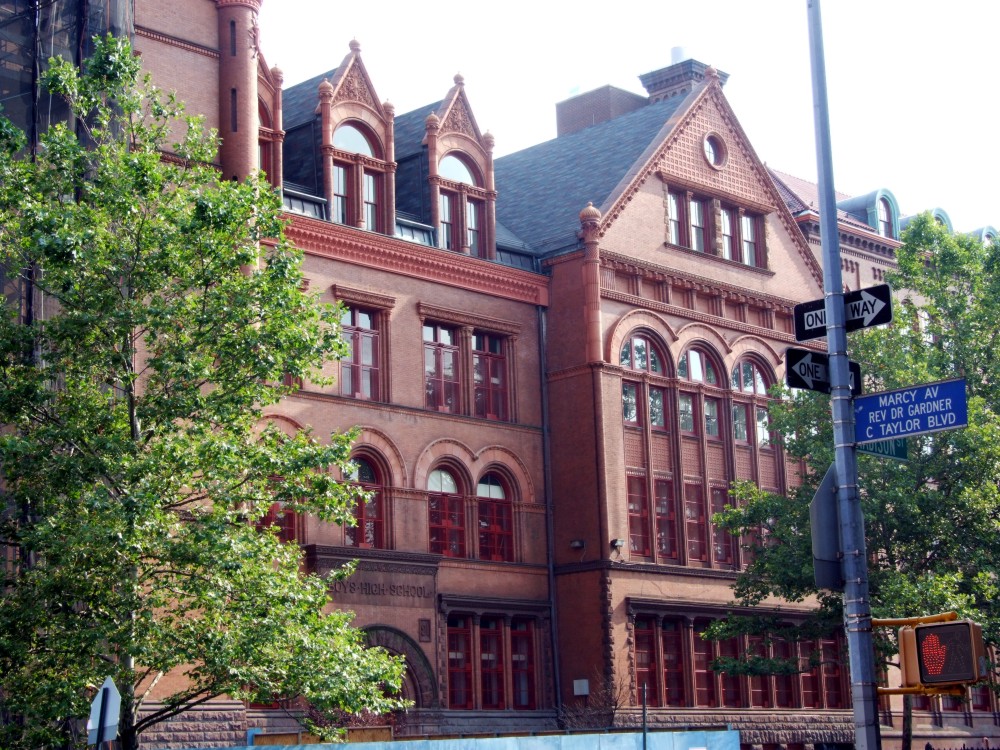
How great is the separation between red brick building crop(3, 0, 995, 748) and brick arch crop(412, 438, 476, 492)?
0.33 ft

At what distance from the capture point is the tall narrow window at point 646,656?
41.7 metres

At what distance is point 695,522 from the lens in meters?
44.7

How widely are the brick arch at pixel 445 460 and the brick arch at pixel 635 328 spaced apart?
16.9 ft

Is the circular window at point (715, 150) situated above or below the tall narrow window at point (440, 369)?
above

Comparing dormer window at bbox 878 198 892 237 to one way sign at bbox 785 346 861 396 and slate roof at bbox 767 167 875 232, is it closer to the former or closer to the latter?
slate roof at bbox 767 167 875 232

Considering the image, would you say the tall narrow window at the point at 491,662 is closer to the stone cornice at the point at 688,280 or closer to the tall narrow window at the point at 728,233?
the stone cornice at the point at 688,280

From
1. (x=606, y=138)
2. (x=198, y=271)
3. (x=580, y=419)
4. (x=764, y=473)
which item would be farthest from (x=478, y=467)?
(x=198, y=271)

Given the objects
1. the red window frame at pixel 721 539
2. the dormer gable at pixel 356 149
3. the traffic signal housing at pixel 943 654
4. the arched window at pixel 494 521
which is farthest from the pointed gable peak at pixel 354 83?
the traffic signal housing at pixel 943 654

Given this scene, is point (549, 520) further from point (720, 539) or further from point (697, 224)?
point (697, 224)

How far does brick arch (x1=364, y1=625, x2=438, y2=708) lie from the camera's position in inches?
1463

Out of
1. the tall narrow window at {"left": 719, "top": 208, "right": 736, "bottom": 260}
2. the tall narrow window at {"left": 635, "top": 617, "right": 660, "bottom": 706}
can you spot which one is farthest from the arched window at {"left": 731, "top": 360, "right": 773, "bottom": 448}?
the tall narrow window at {"left": 635, "top": 617, "right": 660, "bottom": 706}

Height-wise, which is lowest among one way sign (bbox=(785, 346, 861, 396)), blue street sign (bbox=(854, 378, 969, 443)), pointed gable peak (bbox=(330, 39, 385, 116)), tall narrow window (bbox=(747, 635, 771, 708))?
tall narrow window (bbox=(747, 635, 771, 708))

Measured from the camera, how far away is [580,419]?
42438 mm

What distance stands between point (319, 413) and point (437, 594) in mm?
5732
